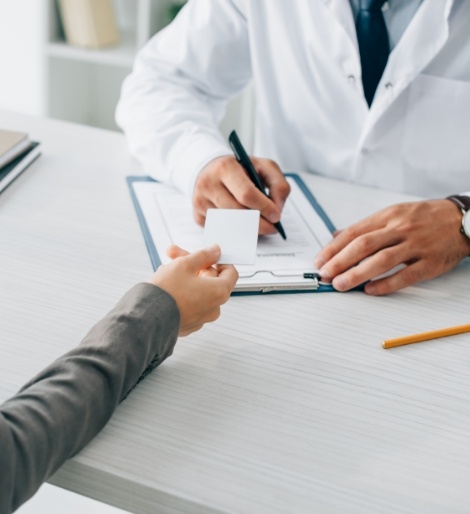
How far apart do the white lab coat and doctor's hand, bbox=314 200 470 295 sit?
28cm

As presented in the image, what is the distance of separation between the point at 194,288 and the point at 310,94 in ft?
2.41

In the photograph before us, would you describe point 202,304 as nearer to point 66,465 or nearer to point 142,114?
point 66,465

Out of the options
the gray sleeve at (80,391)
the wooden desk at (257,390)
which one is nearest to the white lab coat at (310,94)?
the wooden desk at (257,390)

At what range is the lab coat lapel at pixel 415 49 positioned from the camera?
1.19 metres

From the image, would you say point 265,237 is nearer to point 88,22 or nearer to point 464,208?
point 464,208

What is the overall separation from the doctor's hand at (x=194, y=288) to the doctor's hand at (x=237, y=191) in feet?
0.62

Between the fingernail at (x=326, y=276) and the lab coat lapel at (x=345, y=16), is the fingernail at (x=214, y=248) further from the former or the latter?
the lab coat lapel at (x=345, y=16)

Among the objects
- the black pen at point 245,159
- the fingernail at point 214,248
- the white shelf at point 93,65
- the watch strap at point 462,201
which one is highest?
the black pen at point 245,159

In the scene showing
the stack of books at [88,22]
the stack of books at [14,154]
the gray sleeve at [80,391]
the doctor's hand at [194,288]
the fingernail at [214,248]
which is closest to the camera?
the gray sleeve at [80,391]

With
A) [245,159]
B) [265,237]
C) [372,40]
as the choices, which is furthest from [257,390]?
[372,40]

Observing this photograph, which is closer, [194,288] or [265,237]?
[194,288]

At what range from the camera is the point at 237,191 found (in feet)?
3.41

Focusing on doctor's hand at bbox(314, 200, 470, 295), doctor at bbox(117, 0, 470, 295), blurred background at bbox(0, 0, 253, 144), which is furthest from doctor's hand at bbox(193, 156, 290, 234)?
blurred background at bbox(0, 0, 253, 144)

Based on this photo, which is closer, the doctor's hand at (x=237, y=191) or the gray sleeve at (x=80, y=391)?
the gray sleeve at (x=80, y=391)
